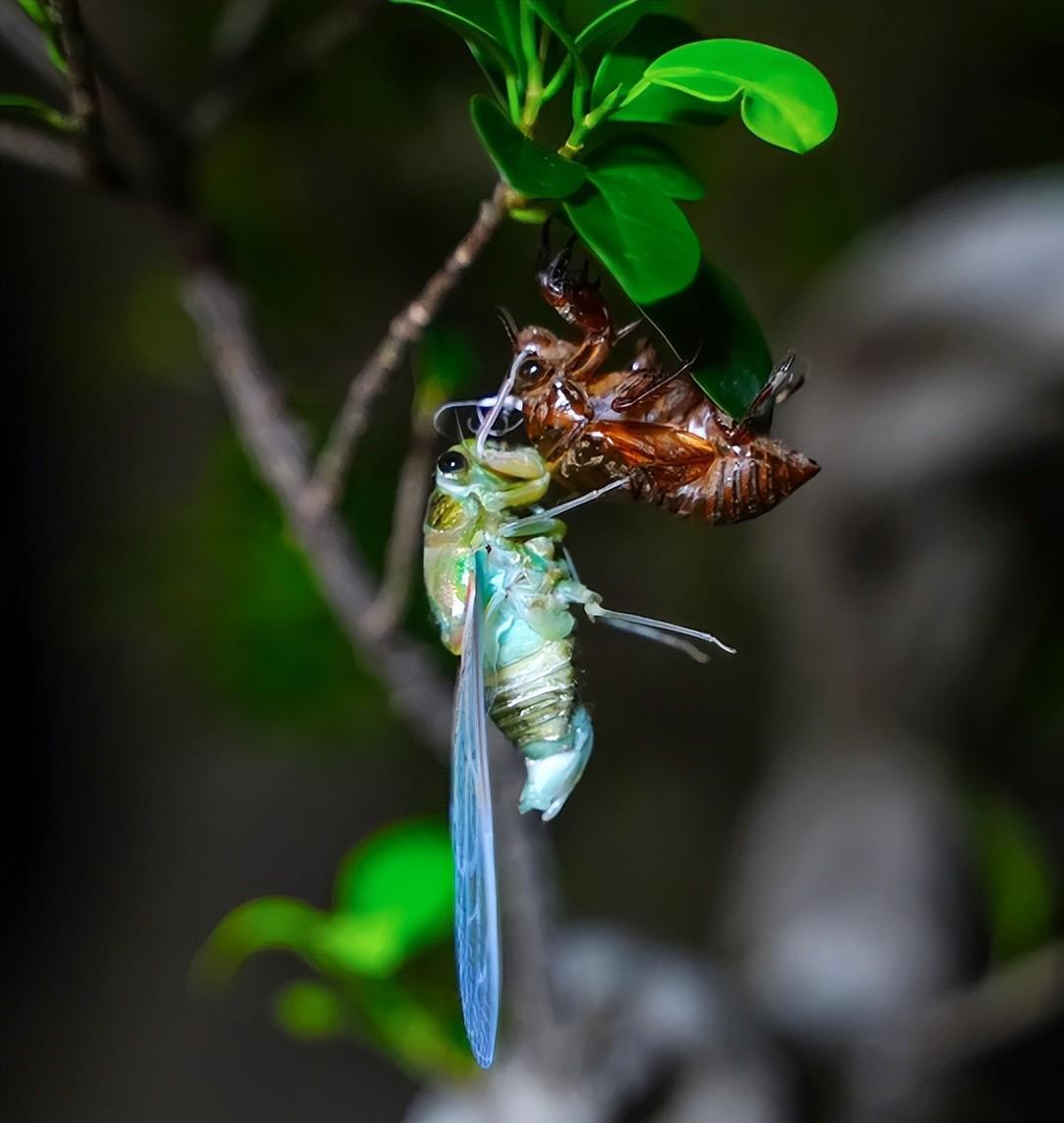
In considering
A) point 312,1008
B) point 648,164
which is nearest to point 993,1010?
point 312,1008

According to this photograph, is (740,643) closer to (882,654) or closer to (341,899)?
(882,654)

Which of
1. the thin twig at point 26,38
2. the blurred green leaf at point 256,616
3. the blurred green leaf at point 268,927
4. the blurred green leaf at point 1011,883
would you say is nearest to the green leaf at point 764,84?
the thin twig at point 26,38

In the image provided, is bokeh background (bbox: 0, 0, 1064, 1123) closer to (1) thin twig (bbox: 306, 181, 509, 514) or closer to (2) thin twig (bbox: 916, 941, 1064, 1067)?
(2) thin twig (bbox: 916, 941, 1064, 1067)

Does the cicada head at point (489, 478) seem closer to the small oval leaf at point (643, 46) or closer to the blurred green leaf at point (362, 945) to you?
the small oval leaf at point (643, 46)

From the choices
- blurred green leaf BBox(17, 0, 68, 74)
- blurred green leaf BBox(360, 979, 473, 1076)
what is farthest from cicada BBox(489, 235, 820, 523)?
blurred green leaf BBox(360, 979, 473, 1076)

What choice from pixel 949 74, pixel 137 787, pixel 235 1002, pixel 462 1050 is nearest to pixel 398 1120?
→ pixel 235 1002
